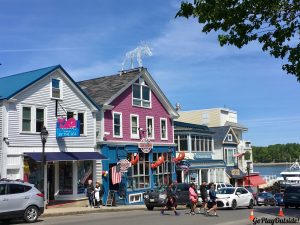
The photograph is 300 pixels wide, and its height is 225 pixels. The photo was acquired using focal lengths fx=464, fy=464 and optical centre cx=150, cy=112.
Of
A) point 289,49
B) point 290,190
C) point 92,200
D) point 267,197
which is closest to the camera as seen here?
point 289,49

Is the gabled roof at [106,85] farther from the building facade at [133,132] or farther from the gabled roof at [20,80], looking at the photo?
the gabled roof at [20,80]

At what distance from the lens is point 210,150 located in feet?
163

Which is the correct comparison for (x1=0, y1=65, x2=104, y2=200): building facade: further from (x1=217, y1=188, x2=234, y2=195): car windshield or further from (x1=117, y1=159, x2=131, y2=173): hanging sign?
(x1=217, y1=188, x2=234, y2=195): car windshield

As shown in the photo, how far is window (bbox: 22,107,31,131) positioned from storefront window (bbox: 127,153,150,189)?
33.2ft

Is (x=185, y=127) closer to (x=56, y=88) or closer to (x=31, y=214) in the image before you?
(x=56, y=88)

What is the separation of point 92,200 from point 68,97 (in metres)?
6.81

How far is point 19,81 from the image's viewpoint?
28.3 meters

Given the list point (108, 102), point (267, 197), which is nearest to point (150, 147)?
point (108, 102)

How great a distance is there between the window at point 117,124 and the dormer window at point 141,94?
89.3 inches

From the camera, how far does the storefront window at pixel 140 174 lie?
35344 mm

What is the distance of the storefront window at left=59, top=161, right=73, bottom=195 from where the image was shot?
29953mm

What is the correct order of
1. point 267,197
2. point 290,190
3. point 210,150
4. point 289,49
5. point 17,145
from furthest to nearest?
point 210,150 → point 267,197 → point 290,190 → point 17,145 → point 289,49

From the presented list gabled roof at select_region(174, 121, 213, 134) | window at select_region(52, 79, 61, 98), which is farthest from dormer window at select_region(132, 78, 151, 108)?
window at select_region(52, 79, 61, 98)

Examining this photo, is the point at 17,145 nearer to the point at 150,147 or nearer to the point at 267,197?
the point at 150,147
